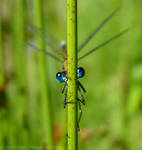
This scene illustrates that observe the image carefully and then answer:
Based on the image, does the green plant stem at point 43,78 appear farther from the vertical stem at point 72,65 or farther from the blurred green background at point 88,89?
the vertical stem at point 72,65

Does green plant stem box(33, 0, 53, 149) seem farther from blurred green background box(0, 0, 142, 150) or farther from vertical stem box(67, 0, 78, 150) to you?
vertical stem box(67, 0, 78, 150)

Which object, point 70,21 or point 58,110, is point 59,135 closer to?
point 58,110

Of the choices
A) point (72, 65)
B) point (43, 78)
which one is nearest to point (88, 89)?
point (43, 78)

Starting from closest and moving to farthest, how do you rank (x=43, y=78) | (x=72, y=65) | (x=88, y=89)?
(x=72, y=65) < (x=43, y=78) < (x=88, y=89)

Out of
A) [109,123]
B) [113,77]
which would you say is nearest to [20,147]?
[109,123]

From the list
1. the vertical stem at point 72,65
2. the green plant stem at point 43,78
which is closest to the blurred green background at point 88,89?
the green plant stem at point 43,78

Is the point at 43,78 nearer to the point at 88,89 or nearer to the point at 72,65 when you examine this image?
the point at 72,65

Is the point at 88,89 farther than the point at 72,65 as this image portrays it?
Yes
